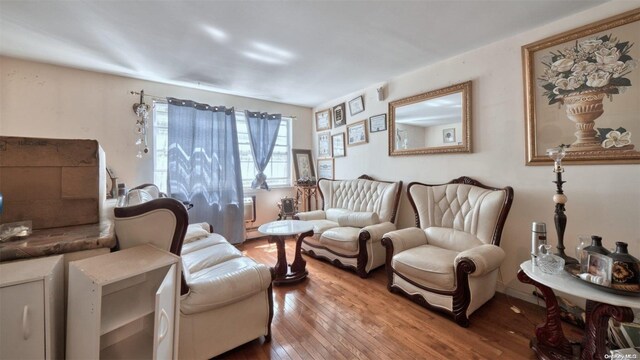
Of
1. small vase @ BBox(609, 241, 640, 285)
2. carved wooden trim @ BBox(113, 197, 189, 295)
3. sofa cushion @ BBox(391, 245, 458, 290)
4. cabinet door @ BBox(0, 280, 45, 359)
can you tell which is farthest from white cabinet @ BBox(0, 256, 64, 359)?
small vase @ BBox(609, 241, 640, 285)

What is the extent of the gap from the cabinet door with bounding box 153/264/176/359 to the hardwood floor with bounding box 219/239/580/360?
643 millimetres

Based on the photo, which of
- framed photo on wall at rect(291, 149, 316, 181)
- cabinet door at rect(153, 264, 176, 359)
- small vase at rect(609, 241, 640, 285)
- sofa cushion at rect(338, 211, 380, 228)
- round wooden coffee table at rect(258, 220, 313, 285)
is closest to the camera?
cabinet door at rect(153, 264, 176, 359)

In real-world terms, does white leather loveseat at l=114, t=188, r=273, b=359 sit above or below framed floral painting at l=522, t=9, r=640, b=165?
below

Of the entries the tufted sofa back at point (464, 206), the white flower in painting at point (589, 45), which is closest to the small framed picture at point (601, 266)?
the tufted sofa back at point (464, 206)

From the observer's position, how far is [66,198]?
1267mm

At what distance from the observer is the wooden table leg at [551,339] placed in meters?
→ 1.45

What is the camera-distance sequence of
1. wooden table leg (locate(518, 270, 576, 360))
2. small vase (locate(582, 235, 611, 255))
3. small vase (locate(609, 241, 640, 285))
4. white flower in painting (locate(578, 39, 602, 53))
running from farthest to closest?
white flower in painting (locate(578, 39, 602, 53))
wooden table leg (locate(518, 270, 576, 360))
small vase (locate(582, 235, 611, 255))
small vase (locate(609, 241, 640, 285))

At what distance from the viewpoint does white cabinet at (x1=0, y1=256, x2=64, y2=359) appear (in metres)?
0.81

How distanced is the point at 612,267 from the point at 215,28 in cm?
302

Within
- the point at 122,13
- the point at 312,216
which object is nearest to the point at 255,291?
the point at 312,216

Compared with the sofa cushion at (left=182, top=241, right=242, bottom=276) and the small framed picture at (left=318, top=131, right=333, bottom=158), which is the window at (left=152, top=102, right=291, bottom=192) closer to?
the small framed picture at (left=318, top=131, right=333, bottom=158)

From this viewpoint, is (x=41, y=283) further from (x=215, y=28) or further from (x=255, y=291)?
(x=215, y=28)

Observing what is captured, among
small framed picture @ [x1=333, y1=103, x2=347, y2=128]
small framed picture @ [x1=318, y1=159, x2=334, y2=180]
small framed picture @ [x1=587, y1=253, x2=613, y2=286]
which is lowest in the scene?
small framed picture @ [x1=587, y1=253, x2=613, y2=286]

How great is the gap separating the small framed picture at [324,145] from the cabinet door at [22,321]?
375cm
